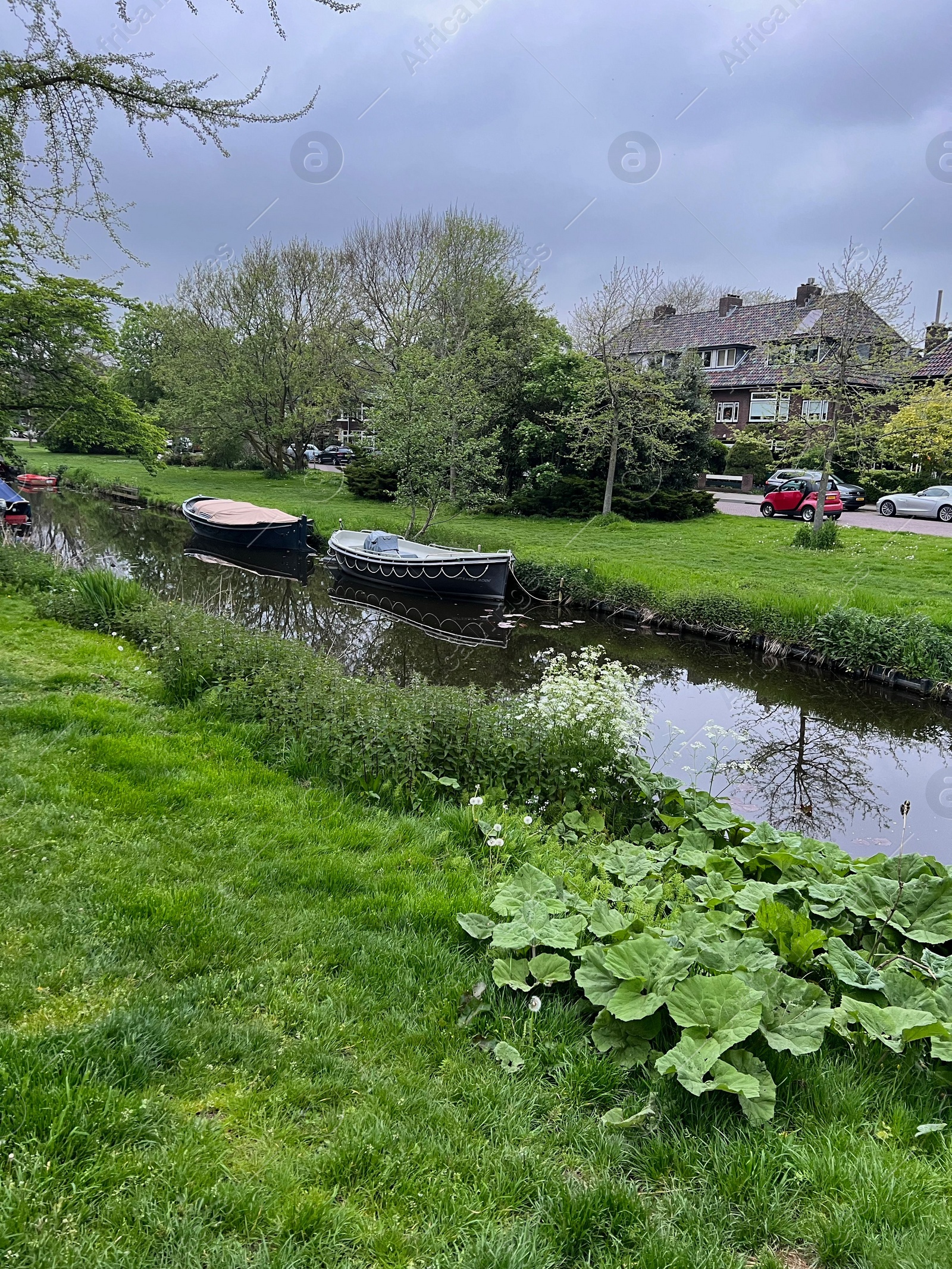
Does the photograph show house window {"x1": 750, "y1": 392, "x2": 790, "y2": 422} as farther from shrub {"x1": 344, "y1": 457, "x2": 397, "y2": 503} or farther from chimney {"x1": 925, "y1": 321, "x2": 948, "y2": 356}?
shrub {"x1": 344, "y1": 457, "x2": 397, "y2": 503}

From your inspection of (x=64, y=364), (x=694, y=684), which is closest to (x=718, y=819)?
(x=694, y=684)

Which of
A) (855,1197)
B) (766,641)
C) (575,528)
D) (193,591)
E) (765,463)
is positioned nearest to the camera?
(855,1197)

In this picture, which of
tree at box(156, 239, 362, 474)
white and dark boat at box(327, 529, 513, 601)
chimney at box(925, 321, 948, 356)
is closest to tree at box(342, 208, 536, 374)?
tree at box(156, 239, 362, 474)

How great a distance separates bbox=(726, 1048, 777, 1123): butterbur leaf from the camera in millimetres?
2486

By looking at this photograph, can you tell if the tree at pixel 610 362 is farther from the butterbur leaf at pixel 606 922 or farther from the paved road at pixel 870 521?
the butterbur leaf at pixel 606 922

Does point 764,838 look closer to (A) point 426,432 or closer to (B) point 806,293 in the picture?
(A) point 426,432

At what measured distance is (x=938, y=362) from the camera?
1395 inches

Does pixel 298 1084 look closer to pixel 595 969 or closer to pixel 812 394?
pixel 595 969

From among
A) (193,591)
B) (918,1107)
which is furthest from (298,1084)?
(193,591)

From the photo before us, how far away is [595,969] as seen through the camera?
3096 millimetres

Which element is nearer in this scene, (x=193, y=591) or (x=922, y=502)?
(x=193, y=591)

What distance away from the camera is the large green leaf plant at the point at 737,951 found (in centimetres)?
275

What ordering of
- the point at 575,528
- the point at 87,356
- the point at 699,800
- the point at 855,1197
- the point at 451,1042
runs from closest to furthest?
the point at 855,1197
the point at 451,1042
the point at 699,800
the point at 87,356
the point at 575,528

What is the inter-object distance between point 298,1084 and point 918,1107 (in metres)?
2.18
